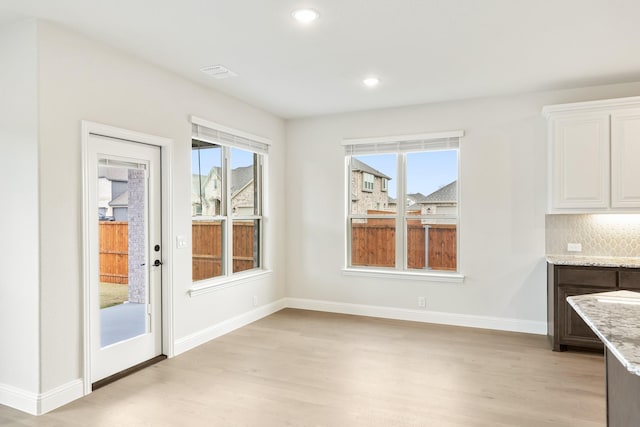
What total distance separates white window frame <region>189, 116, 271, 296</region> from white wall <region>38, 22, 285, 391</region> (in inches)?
6.0

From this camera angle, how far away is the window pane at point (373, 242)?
5.56 meters

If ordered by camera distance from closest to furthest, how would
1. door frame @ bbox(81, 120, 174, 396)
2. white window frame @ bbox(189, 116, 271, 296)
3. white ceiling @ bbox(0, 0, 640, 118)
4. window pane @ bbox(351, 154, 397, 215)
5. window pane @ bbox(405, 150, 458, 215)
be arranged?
white ceiling @ bbox(0, 0, 640, 118)
door frame @ bbox(81, 120, 174, 396)
white window frame @ bbox(189, 116, 271, 296)
window pane @ bbox(405, 150, 458, 215)
window pane @ bbox(351, 154, 397, 215)

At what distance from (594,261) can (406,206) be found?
2144 millimetres

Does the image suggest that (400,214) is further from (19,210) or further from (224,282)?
(19,210)

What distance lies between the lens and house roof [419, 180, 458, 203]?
517cm

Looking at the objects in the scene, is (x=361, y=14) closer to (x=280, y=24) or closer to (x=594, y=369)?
(x=280, y=24)

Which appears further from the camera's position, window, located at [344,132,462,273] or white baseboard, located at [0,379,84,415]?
window, located at [344,132,462,273]

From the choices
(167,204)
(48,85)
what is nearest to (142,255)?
(167,204)

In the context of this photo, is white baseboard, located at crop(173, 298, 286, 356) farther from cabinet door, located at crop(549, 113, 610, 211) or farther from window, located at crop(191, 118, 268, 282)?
cabinet door, located at crop(549, 113, 610, 211)

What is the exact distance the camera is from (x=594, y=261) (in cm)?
407

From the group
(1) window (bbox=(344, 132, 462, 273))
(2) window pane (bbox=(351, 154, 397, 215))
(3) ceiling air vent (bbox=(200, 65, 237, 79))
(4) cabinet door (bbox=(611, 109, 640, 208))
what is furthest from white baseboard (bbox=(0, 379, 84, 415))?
(4) cabinet door (bbox=(611, 109, 640, 208))

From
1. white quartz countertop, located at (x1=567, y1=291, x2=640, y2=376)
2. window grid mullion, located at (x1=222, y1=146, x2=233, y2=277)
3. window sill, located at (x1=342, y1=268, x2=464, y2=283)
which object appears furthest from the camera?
window sill, located at (x1=342, y1=268, x2=464, y2=283)

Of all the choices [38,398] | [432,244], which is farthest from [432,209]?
[38,398]

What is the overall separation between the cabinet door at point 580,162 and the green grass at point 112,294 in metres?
4.29
